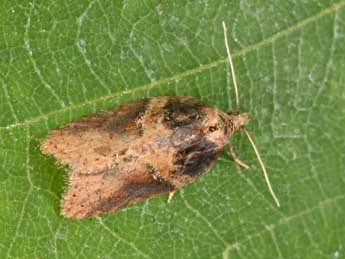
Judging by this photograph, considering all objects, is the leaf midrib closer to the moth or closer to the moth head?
the moth

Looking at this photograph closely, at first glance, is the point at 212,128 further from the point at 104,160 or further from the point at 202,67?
the point at 104,160

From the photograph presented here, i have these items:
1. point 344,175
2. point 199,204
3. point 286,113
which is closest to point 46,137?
point 199,204

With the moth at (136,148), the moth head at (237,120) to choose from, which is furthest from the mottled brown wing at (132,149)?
the moth head at (237,120)

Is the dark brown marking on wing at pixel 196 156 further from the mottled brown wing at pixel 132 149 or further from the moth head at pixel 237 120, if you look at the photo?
the moth head at pixel 237 120

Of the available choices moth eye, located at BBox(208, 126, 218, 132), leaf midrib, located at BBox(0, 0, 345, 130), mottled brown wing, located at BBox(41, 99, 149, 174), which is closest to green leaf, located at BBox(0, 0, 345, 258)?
leaf midrib, located at BBox(0, 0, 345, 130)

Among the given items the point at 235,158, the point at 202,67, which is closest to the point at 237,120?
the point at 235,158

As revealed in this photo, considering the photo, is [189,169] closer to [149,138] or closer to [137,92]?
[149,138]

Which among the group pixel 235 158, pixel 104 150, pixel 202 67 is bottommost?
pixel 235 158
